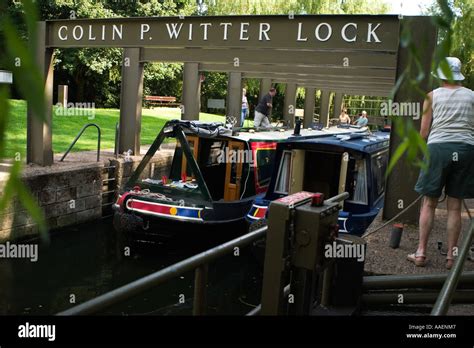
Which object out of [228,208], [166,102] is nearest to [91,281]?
[228,208]

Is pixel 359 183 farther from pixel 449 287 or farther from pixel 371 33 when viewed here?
pixel 449 287

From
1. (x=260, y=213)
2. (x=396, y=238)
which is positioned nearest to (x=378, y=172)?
(x=260, y=213)

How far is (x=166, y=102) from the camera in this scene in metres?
37.0

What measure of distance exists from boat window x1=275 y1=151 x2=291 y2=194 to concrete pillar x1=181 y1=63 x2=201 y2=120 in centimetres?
787

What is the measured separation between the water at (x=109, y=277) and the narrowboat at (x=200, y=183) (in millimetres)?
577

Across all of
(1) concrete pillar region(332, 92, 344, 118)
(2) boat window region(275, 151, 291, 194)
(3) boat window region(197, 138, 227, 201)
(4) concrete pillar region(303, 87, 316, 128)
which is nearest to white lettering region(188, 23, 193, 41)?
(3) boat window region(197, 138, 227, 201)

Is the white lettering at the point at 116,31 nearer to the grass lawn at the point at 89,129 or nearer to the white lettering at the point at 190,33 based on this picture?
the white lettering at the point at 190,33

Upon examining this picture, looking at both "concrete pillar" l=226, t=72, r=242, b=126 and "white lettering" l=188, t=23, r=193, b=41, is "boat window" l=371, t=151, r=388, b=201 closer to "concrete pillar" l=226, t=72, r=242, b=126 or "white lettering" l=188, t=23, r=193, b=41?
"white lettering" l=188, t=23, r=193, b=41

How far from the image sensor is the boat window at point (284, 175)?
9.32 metres

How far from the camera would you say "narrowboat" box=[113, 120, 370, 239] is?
9.84 metres

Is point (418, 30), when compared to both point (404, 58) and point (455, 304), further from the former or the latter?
point (455, 304)

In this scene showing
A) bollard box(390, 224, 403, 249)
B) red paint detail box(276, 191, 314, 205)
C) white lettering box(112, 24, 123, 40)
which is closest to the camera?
red paint detail box(276, 191, 314, 205)

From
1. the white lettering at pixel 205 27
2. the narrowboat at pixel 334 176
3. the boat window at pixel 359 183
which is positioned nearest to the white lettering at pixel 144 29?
the white lettering at pixel 205 27

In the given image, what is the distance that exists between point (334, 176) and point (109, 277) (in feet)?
14.9
